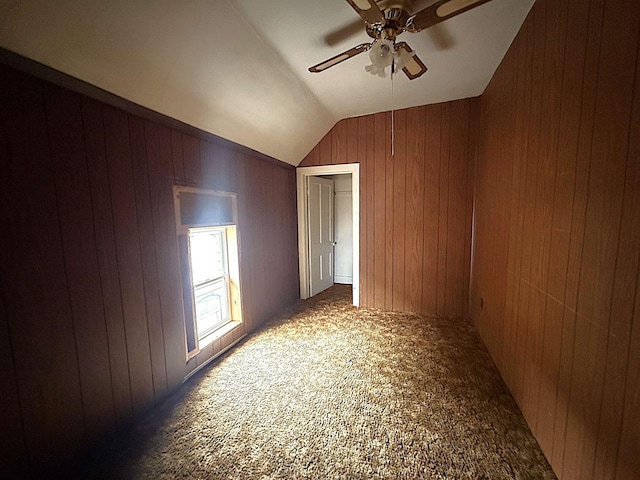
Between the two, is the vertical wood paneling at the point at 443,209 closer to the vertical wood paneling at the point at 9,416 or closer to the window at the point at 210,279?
the window at the point at 210,279

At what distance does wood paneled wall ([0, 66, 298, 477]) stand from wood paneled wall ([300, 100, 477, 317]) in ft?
7.16

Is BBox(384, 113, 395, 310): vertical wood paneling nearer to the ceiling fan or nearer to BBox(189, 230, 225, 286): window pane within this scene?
the ceiling fan

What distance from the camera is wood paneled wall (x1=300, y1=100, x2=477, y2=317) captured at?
123 inches

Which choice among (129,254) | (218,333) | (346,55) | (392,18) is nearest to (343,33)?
(346,55)

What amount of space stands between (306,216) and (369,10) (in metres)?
2.78

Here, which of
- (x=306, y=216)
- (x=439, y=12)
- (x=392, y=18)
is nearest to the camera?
(x=439, y=12)

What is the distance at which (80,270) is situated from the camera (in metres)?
1.40

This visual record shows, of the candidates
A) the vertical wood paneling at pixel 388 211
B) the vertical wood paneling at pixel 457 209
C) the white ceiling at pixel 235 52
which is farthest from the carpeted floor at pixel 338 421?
the white ceiling at pixel 235 52

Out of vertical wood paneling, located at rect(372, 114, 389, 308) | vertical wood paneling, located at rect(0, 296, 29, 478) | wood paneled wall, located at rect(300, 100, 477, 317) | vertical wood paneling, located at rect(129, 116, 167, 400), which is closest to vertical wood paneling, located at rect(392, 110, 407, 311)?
wood paneled wall, located at rect(300, 100, 477, 317)

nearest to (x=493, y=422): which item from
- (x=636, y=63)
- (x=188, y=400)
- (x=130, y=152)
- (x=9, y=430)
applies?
(x=636, y=63)

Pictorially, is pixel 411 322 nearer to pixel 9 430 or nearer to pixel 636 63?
pixel 636 63

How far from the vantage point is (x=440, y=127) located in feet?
10.2

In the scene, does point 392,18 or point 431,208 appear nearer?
point 392,18

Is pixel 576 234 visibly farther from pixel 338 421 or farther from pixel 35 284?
pixel 35 284
